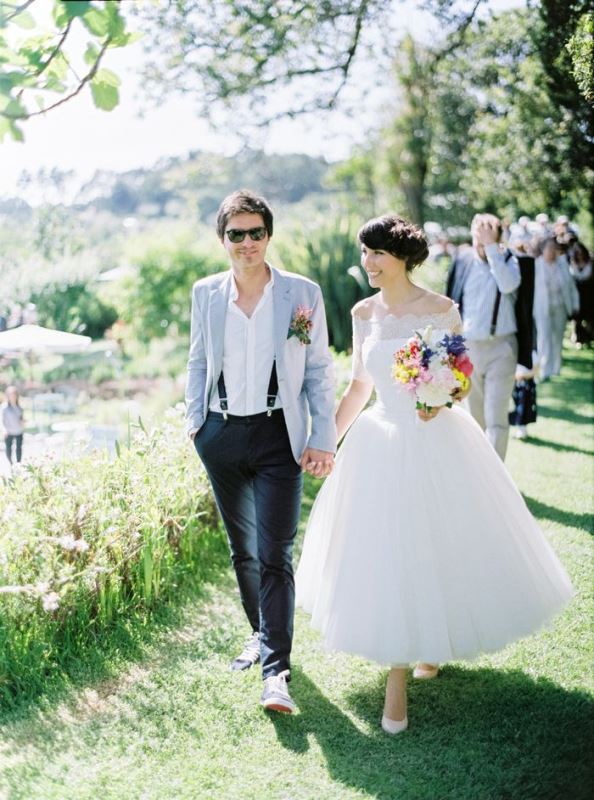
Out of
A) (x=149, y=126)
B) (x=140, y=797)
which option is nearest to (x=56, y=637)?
(x=140, y=797)

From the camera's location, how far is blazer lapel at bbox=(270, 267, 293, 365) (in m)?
3.51

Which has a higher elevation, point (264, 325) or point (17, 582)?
point (264, 325)

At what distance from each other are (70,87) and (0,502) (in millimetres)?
2140

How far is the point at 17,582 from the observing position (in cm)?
390

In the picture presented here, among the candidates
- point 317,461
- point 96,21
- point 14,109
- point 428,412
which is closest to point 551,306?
point 428,412

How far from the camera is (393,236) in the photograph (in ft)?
11.5

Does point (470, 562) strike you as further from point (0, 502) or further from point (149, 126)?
point (149, 126)

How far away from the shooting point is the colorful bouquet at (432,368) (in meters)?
3.38

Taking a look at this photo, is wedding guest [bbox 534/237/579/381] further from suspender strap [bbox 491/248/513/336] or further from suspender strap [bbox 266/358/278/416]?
suspender strap [bbox 266/358/278/416]


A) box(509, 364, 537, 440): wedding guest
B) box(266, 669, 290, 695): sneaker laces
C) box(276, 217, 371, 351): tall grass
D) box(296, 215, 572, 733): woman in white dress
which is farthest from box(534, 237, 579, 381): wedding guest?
box(266, 669, 290, 695): sneaker laces

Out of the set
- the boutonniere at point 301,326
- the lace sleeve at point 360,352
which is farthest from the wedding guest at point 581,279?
the boutonniere at point 301,326

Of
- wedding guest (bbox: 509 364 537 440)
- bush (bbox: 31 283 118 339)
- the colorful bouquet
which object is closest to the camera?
the colorful bouquet

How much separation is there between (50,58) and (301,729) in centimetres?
270

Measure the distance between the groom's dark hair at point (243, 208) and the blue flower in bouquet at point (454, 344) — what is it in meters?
0.89
